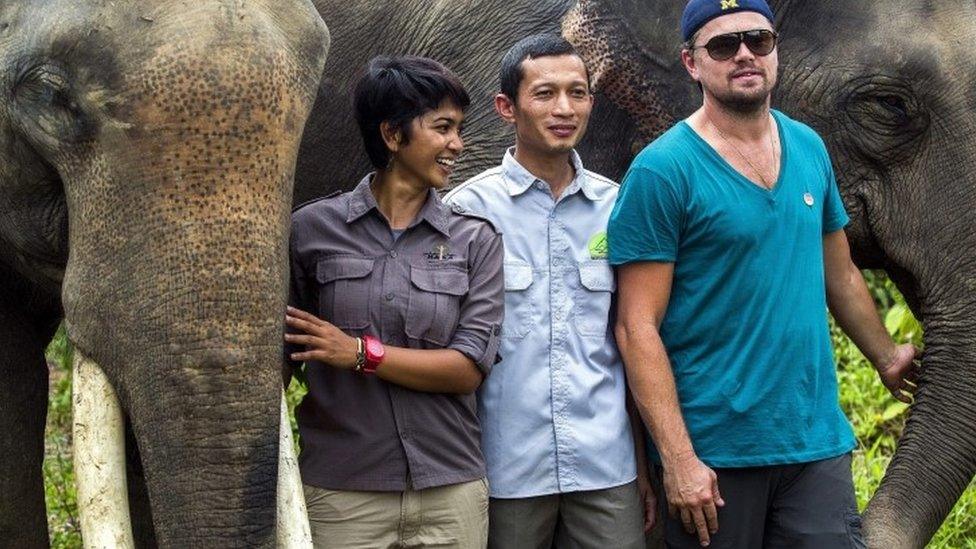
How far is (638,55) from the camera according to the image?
4797 millimetres

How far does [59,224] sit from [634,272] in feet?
3.40

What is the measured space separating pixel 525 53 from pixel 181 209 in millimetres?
869

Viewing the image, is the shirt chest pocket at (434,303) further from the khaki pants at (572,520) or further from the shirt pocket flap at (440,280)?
the khaki pants at (572,520)

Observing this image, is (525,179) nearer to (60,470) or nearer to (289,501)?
(289,501)

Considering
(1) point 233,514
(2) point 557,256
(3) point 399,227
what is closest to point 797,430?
(2) point 557,256

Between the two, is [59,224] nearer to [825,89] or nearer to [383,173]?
[383,173]

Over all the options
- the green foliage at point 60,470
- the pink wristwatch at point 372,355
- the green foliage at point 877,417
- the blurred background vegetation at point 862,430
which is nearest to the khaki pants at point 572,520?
the pink wristwatch at point 372,355

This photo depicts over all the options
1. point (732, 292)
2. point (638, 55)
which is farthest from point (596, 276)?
point (638, 55)

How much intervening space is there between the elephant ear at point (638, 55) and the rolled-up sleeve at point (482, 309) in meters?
0.95

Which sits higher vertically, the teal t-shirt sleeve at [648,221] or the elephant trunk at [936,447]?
the teal t-shirt sleeve at [648,221]

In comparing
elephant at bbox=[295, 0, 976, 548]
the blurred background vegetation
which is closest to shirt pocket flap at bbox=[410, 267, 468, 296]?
elephant at bbox=[295, 0, 976, 548]

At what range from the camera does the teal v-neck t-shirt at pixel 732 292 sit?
4.02m

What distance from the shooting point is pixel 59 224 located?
3.93 m

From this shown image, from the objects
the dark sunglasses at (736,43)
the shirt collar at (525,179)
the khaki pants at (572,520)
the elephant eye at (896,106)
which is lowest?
the khaki pants at (572,520)
